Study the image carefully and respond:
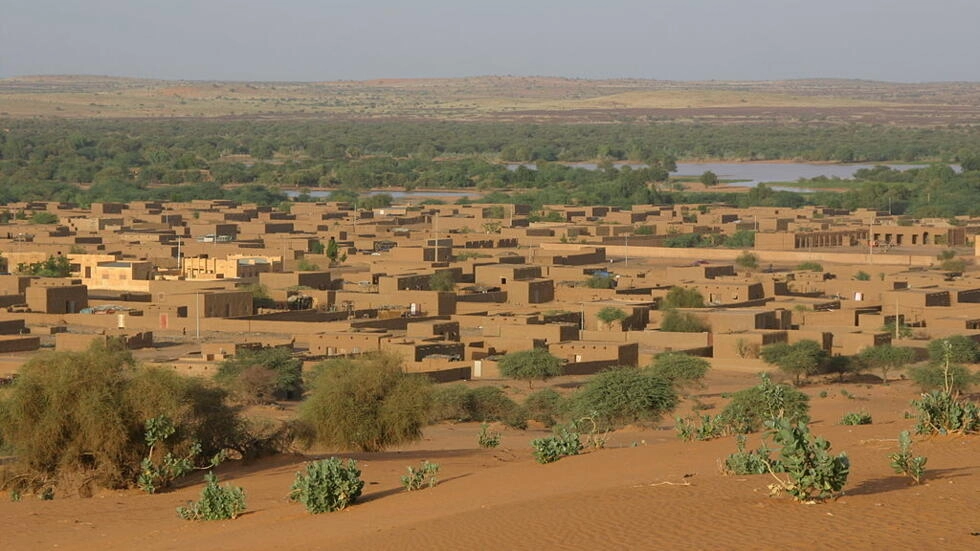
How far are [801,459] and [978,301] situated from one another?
31.4 metres

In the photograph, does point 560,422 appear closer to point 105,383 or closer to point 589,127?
point 105,383

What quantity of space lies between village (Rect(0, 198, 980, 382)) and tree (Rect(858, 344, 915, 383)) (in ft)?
3.63

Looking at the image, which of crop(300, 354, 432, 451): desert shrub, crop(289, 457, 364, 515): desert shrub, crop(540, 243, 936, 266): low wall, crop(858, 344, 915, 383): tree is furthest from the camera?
crop(540, 243, 936, 266): low wall

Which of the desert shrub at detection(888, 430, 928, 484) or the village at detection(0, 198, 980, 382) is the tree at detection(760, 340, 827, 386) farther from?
the desert shrub at detection(888, 430, 928, 484)

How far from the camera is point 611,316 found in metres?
36.6

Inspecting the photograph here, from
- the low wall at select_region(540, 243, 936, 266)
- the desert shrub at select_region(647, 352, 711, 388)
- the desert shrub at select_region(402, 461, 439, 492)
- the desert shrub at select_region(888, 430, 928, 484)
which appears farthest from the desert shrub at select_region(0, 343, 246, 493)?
the low wall at select_region(540, 243, 936, 266)

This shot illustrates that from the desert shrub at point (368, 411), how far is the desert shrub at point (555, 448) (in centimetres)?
336

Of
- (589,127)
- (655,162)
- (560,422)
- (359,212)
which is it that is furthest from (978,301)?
(589,127)

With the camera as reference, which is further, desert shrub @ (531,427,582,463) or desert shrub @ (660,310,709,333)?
desert shrub @ (660,310,709,333)

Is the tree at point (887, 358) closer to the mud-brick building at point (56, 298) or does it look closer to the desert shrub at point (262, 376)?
the desert shrub at point (262, 376)

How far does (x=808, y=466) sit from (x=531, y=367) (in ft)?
63.3

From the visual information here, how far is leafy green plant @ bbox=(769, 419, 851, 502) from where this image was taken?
35.0ft

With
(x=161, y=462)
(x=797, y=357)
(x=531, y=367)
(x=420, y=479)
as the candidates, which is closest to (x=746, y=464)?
(x=420, y=479)

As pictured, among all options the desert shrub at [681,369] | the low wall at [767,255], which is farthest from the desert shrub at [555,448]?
the low wall at [767,255]
